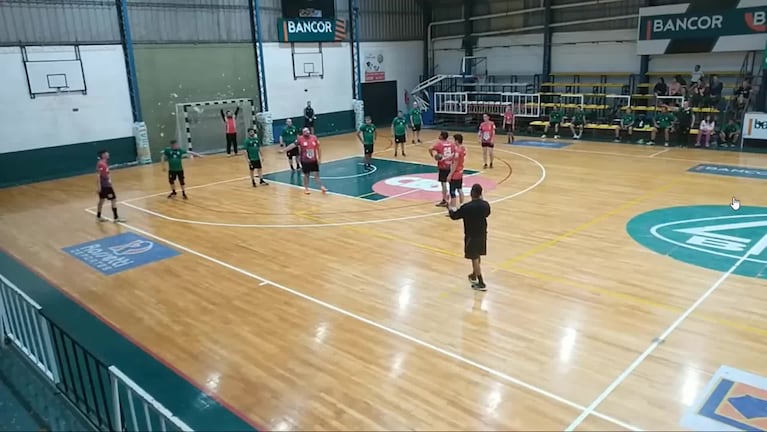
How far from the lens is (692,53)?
22109 mm

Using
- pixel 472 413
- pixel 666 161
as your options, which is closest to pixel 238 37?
pixel 666 161

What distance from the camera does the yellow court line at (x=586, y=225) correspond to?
998 cm

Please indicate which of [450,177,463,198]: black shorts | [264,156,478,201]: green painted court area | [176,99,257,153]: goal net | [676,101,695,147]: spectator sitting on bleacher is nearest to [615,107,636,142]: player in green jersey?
[676,101,695,147]: spectator sitting on bleacher

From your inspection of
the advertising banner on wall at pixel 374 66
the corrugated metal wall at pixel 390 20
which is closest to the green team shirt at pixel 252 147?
the advertising banner on wall at pixel 374 66

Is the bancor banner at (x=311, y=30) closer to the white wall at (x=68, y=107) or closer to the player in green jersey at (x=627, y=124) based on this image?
the white wall at (x=68, y=107)

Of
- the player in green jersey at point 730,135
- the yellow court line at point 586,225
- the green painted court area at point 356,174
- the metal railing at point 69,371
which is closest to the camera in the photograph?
the metal railing at point 69,371

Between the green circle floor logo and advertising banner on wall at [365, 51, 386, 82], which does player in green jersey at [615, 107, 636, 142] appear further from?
advertising banner on wall at [365, 51, 386, 82]

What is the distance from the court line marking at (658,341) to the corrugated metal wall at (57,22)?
1939cm

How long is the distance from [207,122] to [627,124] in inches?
648

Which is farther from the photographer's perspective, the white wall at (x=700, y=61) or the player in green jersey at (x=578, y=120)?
the player in green jersey at (x=578, y=120)

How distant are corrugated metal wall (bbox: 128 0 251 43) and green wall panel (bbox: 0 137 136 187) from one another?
3.98 m

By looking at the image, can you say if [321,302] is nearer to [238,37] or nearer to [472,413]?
[472,413]

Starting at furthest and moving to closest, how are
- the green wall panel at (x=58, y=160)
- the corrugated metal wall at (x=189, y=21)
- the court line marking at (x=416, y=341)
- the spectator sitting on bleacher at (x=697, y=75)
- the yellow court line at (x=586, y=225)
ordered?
the spectator sitting on bleacher at (x=697, y=75)
the corrugated metal wall at (x=189, y=21)
the green wall panel at (x=58, y=160)
the yellow court line at (x=586, y=225)
the court line marking at (x=416, y=341)

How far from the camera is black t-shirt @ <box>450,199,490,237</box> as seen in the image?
8164mm
